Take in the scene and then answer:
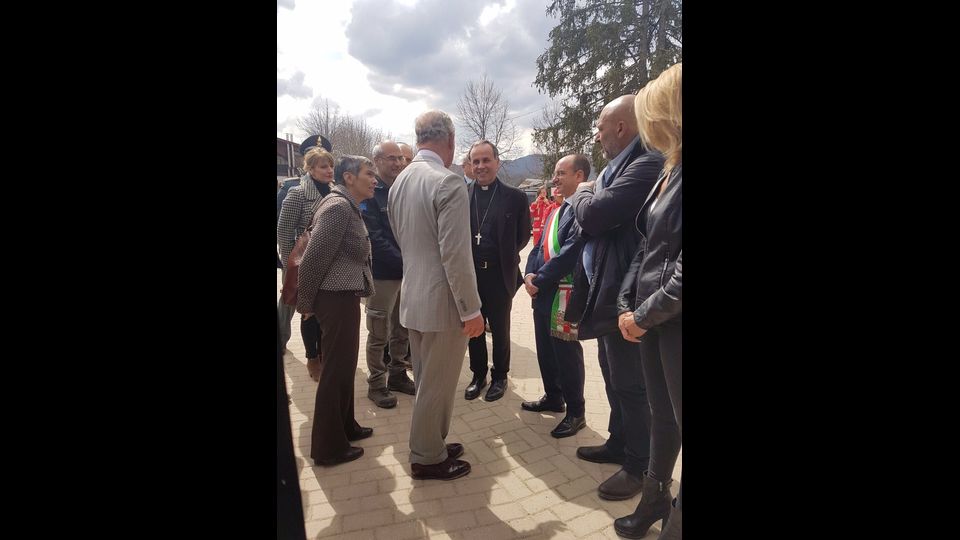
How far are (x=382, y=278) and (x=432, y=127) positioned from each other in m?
1.51

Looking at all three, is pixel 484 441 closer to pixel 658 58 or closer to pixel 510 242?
pixel 510 242

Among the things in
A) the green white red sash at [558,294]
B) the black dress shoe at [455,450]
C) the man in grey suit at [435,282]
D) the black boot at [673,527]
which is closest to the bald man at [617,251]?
the green white red sash at [558,294]

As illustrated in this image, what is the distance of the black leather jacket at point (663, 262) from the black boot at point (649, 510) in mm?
737

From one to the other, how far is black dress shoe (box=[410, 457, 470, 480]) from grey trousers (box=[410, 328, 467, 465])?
0.02 m

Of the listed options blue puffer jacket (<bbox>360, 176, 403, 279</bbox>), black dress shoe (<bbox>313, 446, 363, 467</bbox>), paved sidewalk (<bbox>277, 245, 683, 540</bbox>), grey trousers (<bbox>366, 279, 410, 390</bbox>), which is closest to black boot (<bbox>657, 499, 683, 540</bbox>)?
paved sidewalk (<bbox>277, 245, 683, 540</bbox>)

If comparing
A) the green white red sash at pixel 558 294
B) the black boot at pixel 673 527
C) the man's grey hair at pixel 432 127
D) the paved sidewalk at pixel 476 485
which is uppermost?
the man's grey hair at pixel 432 127

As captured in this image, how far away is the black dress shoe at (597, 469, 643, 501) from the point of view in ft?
6.72

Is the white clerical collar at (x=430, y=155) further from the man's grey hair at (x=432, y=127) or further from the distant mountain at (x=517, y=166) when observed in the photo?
the distant mountain at (x=517, y=166)

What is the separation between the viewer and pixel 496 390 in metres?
3.45

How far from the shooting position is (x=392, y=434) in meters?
2.90

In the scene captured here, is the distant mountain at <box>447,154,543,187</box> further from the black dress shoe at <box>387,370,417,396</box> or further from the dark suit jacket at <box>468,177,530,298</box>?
the black dress shoe at <box>387,370,417,396</box>

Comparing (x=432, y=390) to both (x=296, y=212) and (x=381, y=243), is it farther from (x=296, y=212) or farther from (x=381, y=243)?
(x=296, y=212)

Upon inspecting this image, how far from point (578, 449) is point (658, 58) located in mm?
2024

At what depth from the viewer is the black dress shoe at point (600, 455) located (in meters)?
2.37
